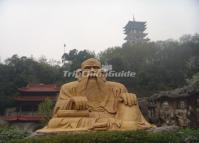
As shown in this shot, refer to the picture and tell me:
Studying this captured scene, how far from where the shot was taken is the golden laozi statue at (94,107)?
570 centimetres

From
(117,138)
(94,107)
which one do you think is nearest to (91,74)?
(94,107)

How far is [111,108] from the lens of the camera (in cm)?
639

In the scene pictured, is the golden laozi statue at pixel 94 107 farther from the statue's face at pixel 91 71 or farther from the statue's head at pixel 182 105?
the statue's head at pixel 182 105

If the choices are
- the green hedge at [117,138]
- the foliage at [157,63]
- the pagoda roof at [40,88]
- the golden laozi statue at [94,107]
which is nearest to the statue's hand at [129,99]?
the golden laozi statue at [94,107]

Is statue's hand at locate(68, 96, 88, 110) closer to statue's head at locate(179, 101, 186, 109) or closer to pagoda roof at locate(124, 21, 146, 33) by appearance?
statue's head at locate(179, 101, 186, 109)

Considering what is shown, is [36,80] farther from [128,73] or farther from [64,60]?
[128,73]

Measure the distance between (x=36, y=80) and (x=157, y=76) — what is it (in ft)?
29.7

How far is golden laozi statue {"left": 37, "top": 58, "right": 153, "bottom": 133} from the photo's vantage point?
5.70m

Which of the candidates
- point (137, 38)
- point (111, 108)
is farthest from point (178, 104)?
point (137, 38)

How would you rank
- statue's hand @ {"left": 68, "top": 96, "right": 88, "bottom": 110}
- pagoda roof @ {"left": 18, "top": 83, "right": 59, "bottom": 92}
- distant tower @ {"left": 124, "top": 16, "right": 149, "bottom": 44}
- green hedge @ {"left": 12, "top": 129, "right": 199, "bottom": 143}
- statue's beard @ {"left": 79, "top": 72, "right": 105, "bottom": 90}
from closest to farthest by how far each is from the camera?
1. green hedge @ {"left": 12, "top": 129, "right": 199, "bottom": 143}
2. statue's hand @ {"left": 68, "top": 96, "right": 88, "bottom": 110}
3. statue's beard @ {"left": 79, "top": 72, "right": 105, "bottom": 90}
4. pagoda roof @ {"left": 18, "top": 83, "right": 59, "bottom": 92}
5. distant tower @ {"left": 124, "top": 16, "right": 149, "bottom": 44}

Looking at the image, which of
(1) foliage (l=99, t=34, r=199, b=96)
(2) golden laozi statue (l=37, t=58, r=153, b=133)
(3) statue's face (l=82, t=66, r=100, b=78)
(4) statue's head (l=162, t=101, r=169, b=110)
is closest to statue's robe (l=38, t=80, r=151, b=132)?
(2) golden laozi statue (l=37, t=58, r=153, b=133)

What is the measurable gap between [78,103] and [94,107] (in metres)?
0.65

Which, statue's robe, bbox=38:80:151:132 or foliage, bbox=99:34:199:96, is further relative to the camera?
foliage, bbox=99:34:199:96

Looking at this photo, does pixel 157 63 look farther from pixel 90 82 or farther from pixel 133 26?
pixel 133 26
